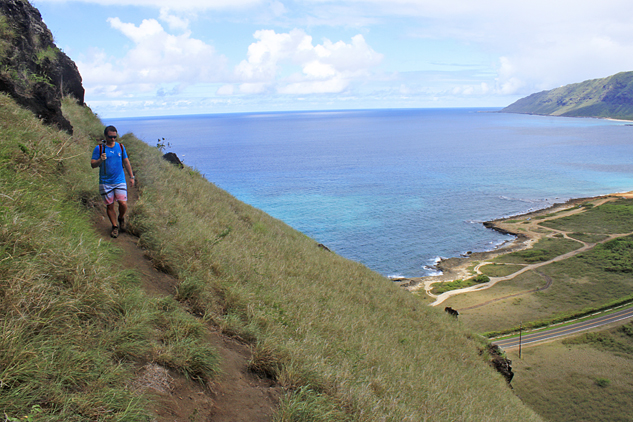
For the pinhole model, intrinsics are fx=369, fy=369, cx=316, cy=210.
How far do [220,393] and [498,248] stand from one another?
61.3 meters

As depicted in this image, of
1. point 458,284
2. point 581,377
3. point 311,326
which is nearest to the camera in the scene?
point 311,326

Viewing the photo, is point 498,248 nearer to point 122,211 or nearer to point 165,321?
point 122,211

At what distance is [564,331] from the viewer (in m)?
39.7

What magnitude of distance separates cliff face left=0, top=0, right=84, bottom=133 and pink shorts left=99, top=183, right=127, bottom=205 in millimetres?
6495

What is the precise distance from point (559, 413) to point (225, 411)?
105ft

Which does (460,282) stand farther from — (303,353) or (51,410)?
(51,410)

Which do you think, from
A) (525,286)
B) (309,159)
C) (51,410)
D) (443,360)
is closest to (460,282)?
(525,286)

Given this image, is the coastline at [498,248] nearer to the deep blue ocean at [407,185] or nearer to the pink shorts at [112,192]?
the deep blue ocean at [407,185]

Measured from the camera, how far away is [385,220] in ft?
217

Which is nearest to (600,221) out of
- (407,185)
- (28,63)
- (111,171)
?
(407,185)

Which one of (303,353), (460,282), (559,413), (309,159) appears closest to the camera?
(303,353)

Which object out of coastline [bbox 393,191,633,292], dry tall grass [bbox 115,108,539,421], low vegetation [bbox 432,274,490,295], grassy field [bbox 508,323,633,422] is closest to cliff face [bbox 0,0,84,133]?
dry tall grass [bbox 115,108,539,421]

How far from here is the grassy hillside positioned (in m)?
4.00

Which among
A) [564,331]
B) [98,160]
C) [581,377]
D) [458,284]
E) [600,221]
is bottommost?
[564,331]
